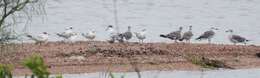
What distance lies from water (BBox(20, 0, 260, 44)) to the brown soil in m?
2.95

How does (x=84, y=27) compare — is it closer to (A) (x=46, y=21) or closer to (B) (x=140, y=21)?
(A) (x=46, y=21)

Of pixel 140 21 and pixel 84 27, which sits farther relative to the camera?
pixel 140 21

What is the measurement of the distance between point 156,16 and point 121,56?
445 inches

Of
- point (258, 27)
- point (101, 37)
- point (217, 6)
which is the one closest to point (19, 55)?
point (101, 37)

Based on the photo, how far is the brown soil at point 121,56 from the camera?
37.7ft

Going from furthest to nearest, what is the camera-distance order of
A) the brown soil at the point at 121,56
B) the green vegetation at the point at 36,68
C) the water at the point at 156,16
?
the water at the point at 156,16, the brown soil at the point at 121,56, the green vegetation at the point at 36,68

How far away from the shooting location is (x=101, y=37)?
1761 centimetres

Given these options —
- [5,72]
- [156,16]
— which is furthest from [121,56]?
[156,16]

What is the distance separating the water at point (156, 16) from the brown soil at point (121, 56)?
295cm

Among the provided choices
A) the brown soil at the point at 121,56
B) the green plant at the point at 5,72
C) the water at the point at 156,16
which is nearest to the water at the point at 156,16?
the water at the point at 156,16

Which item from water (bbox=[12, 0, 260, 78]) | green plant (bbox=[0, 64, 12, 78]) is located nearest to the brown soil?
water (bbox=[12, 0, 260, 78])

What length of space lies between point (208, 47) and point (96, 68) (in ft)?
11.3

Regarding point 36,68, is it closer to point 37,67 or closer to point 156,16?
point 37,67

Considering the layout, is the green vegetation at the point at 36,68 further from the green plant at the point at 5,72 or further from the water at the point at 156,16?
the water at the point at 156,16
